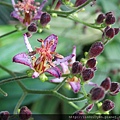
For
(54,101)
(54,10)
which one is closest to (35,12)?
(54,10)

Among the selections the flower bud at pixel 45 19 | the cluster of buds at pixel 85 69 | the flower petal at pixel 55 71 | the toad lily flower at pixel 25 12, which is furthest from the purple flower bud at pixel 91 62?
the toad lily flower at pixel 25 12

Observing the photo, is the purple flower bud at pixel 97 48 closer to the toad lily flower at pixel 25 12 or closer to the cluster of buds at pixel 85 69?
the cluster of buds at pixel 85 69

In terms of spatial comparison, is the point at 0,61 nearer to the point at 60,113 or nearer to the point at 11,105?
the point at 11,105

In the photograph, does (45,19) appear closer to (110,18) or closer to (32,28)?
(32,28)

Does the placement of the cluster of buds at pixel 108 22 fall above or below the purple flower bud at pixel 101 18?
below

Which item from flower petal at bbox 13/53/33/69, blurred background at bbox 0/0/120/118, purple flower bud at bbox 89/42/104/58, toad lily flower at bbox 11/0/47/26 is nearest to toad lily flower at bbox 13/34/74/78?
flower petal at bbox 13/53/33/69

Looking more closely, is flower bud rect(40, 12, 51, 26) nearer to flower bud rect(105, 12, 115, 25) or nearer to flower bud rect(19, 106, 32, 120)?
flower bud rect(105, 12, 115, 25)
